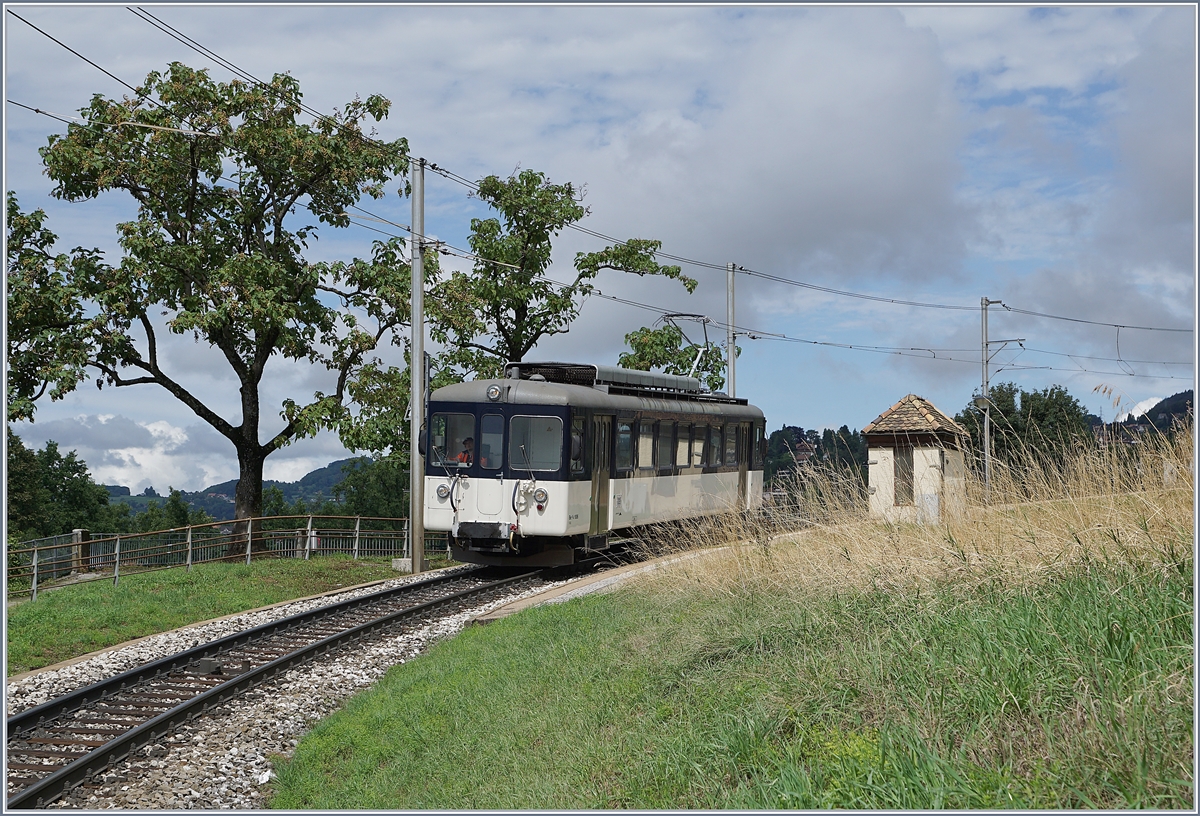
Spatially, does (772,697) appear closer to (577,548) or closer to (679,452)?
(577,548)

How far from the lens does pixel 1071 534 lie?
730cm

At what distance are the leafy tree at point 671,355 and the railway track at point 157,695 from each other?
47.3 feet

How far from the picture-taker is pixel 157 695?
33.4 feet

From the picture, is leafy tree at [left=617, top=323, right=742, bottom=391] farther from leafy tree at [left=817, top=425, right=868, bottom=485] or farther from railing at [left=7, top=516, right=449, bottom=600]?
leafy tree at [left=817, top=425, right=868, bottom=485]

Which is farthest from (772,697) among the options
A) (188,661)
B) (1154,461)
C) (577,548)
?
(577,548)

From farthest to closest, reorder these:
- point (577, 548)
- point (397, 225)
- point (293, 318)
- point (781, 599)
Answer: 1. point (293, 318)
2. point (397, 225)
3. point (577, 548)
4. point (781, 599)

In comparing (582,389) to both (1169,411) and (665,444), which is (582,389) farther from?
(1169,411)

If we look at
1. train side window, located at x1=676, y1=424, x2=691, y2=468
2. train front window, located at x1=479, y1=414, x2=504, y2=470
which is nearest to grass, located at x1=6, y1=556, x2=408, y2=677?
train front window, located at x1=479, y1=414, x2=504, y2=470

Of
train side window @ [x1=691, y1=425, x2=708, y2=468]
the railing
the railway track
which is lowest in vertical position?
the railway track

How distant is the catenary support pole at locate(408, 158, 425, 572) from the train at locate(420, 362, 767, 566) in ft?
A: 5.04

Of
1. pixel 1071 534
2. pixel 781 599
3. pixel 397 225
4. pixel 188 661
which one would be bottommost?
pixel 188 661

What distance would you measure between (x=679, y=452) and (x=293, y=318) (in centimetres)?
858

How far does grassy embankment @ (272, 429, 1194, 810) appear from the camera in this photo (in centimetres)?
456

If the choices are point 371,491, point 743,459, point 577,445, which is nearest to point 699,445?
point 743,459
